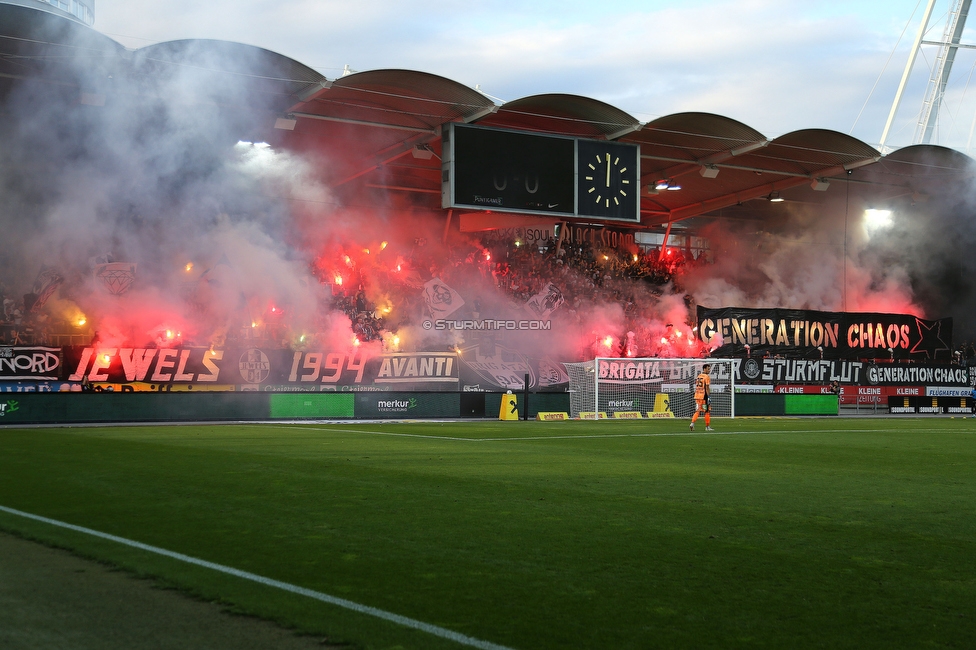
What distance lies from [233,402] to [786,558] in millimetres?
24453

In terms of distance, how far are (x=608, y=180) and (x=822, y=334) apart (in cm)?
1662

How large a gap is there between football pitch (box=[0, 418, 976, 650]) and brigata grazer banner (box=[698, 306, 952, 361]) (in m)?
28.0

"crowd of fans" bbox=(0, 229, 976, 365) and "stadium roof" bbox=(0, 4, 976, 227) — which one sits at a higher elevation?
"stadium roof" bbox=(0, 4, 976, 227)

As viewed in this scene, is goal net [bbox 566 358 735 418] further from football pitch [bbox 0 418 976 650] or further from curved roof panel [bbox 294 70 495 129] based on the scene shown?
football pitch [bbox 0 418 976 650]

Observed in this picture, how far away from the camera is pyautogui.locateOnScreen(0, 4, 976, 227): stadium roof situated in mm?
27219

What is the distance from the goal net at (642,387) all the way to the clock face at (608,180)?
5.46 metres

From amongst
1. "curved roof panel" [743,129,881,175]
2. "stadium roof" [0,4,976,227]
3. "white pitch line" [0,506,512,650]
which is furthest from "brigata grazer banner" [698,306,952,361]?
"white pitch line" [0,506,512,650]

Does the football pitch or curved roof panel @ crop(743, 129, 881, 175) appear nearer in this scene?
the football pitch

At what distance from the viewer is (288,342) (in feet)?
121

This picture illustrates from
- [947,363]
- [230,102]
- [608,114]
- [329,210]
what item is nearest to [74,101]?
[230,102]

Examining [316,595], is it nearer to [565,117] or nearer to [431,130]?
[431,130]

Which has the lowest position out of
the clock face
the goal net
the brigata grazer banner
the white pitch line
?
the white pitch line

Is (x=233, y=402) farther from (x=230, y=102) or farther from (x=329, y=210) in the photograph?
(x=329, y=210)

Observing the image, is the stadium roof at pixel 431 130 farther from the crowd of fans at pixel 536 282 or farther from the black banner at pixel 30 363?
the black banner at pixel 30 363
